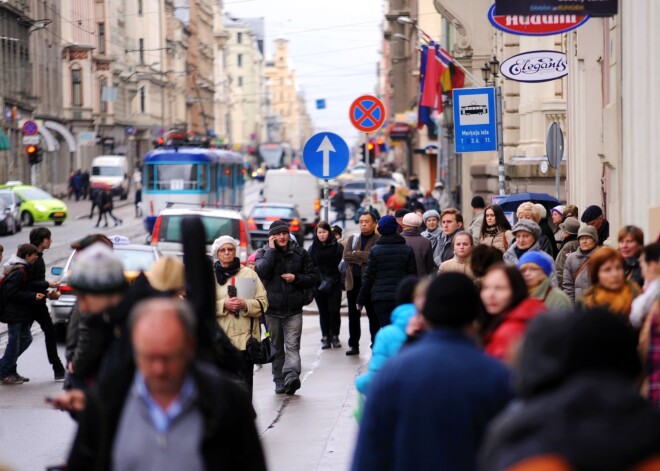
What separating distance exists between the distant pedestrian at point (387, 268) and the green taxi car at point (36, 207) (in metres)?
35.8

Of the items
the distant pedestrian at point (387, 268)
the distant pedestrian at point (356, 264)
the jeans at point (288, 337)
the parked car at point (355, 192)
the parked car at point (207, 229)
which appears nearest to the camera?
the jeans at point (288, 337)

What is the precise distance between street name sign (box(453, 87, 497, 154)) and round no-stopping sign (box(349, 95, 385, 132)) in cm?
103

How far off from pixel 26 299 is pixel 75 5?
4050 centimetres

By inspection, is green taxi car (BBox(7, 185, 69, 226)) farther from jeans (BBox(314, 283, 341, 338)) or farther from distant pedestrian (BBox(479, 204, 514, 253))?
distant pedestrian (BBox(479, 204, 514, 253))

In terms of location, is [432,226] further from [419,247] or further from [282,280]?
[282,280]

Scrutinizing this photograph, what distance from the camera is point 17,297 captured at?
15016 mm

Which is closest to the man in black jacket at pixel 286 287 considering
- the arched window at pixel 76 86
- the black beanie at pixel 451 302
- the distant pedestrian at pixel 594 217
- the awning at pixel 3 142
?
the distant pedestrian at pixel 594 217

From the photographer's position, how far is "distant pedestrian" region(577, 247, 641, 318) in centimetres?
835

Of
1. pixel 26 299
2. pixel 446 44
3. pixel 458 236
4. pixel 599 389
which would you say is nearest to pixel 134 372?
pixel 599 389

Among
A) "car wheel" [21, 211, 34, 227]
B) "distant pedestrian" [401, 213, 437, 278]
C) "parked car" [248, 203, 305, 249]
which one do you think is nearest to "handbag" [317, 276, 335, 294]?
"distant pedestrian" [401, 213, 437, 278]

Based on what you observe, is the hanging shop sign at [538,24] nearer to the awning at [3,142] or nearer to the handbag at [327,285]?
the handbag at [327,285]

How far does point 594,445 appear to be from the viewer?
300cm

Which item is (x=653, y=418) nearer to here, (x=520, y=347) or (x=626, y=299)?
(x=520, y=347)

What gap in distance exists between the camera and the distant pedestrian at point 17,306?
14984 mm
